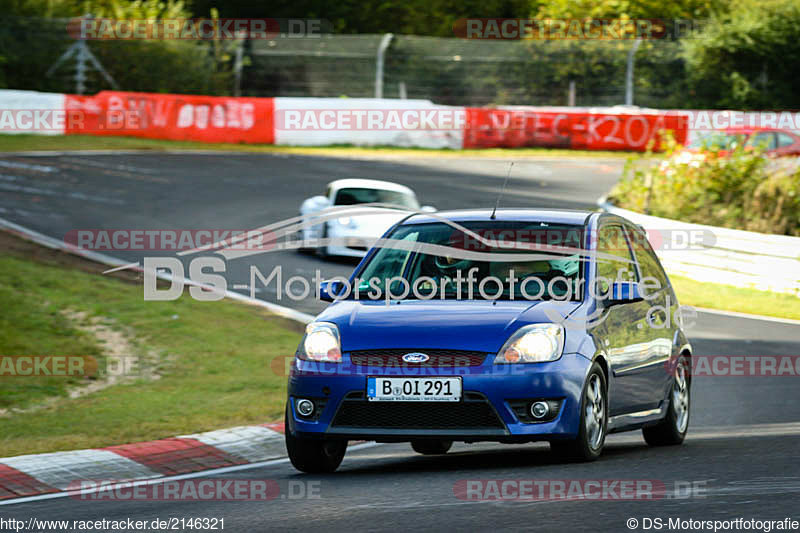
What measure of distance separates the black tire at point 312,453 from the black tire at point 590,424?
1283 mm

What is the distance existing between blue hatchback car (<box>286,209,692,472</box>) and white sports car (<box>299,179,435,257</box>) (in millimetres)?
10342

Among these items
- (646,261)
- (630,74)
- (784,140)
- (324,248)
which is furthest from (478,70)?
(646,261)

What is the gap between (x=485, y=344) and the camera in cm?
729

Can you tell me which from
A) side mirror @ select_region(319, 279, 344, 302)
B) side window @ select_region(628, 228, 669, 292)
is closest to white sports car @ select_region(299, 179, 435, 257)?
side window @ select_region(628, 228, 669, 292)

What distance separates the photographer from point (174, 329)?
14.7 m

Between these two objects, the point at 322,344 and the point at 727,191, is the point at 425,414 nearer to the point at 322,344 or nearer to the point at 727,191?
the point at 322,344

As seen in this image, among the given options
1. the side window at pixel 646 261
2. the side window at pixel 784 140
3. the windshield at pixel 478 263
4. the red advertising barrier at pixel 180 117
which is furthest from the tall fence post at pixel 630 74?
the windshield at pixel 478 263

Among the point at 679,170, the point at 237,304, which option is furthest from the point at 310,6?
the point at 237,304

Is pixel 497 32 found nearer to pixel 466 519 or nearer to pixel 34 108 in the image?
pixel 34 108

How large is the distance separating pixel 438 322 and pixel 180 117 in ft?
107

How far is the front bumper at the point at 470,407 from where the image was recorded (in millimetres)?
7219

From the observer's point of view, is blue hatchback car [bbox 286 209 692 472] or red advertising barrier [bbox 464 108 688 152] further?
red advertising barrier [bbox 464 108 688 152]

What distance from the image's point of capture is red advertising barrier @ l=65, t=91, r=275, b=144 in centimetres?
3847

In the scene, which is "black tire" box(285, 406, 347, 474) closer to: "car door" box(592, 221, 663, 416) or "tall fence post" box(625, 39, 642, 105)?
"car door" box(592, 221, 663, 416)
